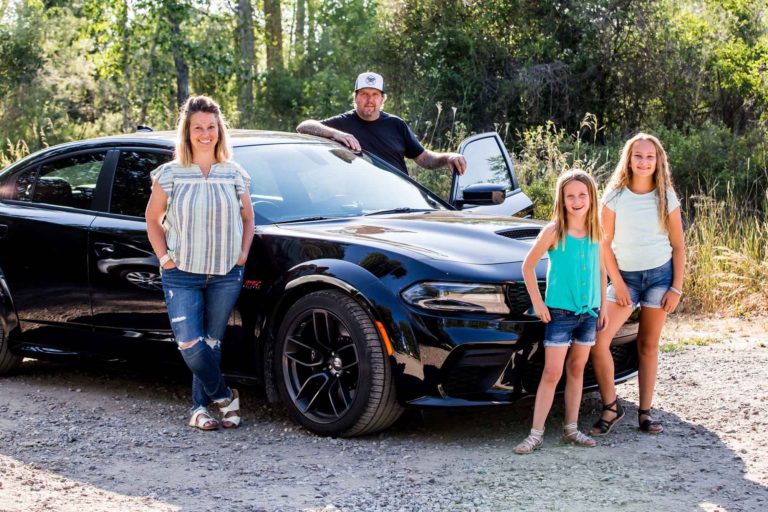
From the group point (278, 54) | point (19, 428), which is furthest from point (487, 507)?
point (278, 54)

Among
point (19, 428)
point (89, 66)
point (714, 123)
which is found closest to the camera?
point (19, 428)

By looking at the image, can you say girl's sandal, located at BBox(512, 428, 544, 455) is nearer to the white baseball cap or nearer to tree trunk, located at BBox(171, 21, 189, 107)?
the white baseball cap

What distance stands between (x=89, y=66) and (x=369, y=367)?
25.0 m

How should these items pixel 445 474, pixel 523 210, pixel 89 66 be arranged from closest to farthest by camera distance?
pixel 445 474 → pixel 523 210 → pixel 89 66

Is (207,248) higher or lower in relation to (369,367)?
higher

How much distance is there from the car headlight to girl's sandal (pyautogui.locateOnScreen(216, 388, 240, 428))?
1.30 metres

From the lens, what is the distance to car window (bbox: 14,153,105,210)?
247 inches

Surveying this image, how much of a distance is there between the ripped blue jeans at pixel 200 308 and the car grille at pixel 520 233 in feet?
4.48

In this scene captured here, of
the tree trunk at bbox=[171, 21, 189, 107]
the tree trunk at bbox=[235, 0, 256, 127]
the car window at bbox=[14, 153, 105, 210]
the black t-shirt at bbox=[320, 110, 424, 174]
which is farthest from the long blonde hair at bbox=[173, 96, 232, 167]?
the tree trunk at bbox=[235, 0, 256, 127]

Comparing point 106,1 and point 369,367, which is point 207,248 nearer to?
point 369,367

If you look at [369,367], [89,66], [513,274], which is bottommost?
[369,367]

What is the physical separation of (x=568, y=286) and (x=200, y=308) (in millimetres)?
1837

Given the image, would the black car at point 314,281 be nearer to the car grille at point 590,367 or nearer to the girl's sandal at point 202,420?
the car grille at point 590,367

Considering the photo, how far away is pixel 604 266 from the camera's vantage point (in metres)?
5.13
